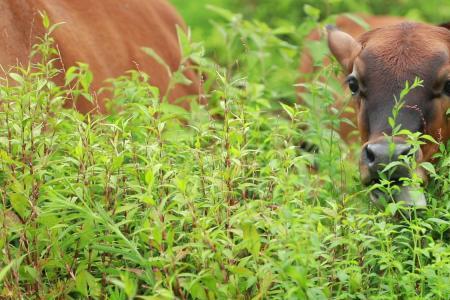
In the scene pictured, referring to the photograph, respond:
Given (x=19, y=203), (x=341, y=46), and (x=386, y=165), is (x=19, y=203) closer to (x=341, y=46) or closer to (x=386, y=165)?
(x=386, y=165)

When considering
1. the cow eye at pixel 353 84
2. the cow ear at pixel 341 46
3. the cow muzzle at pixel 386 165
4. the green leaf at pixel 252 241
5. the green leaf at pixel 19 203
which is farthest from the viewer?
the cow ear at pixel 341 46

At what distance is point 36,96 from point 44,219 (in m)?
0.58

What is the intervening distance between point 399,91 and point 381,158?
0.42 metres

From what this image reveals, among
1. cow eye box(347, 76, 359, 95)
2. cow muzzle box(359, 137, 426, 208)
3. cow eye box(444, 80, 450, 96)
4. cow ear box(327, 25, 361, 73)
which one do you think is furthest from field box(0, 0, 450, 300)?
cow ear box(327, 25, 361, 73)

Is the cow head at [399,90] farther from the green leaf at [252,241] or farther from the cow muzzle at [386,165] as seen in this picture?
the green leaf at [252,241]

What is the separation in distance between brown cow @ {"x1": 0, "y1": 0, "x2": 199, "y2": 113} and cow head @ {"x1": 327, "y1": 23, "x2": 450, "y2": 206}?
113 cm

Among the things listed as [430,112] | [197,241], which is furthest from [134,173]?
[430,112]

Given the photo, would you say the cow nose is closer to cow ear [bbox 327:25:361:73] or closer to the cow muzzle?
the cow muzzle

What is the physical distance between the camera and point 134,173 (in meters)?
3.90

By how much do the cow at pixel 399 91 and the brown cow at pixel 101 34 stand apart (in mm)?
1133

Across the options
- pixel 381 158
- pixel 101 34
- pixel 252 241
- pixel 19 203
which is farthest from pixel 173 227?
pixel 101 34

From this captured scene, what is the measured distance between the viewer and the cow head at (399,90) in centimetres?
446

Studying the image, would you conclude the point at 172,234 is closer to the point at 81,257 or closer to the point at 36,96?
the point at 81,257

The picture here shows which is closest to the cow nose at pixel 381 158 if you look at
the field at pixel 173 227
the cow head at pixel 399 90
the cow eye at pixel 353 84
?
the cow head at pixel 399 90
